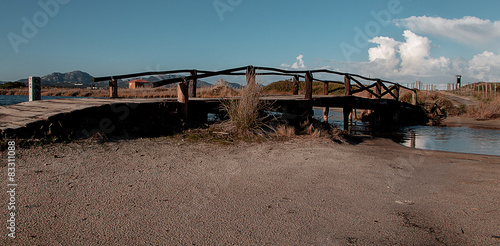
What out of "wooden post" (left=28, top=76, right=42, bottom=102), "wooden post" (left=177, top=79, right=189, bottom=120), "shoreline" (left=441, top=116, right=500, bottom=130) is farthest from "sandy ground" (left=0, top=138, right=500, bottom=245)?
"shoreline" (left=441, top=116, right=500, bottom=130)

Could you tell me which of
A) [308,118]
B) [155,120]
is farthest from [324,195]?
[308,118]

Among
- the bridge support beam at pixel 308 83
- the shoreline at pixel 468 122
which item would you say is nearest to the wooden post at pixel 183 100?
the bridge support beam at pixel 308 83

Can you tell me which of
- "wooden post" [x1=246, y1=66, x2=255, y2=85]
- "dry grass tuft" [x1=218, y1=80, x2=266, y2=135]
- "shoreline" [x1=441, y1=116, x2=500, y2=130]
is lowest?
"shoreline" [x1=441, y1=116, x2=500, y2=130]

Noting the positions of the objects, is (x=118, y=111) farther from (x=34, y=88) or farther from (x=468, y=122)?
(x=468, y=122)

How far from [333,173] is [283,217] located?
1953mm

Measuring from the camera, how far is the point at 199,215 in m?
3.38
